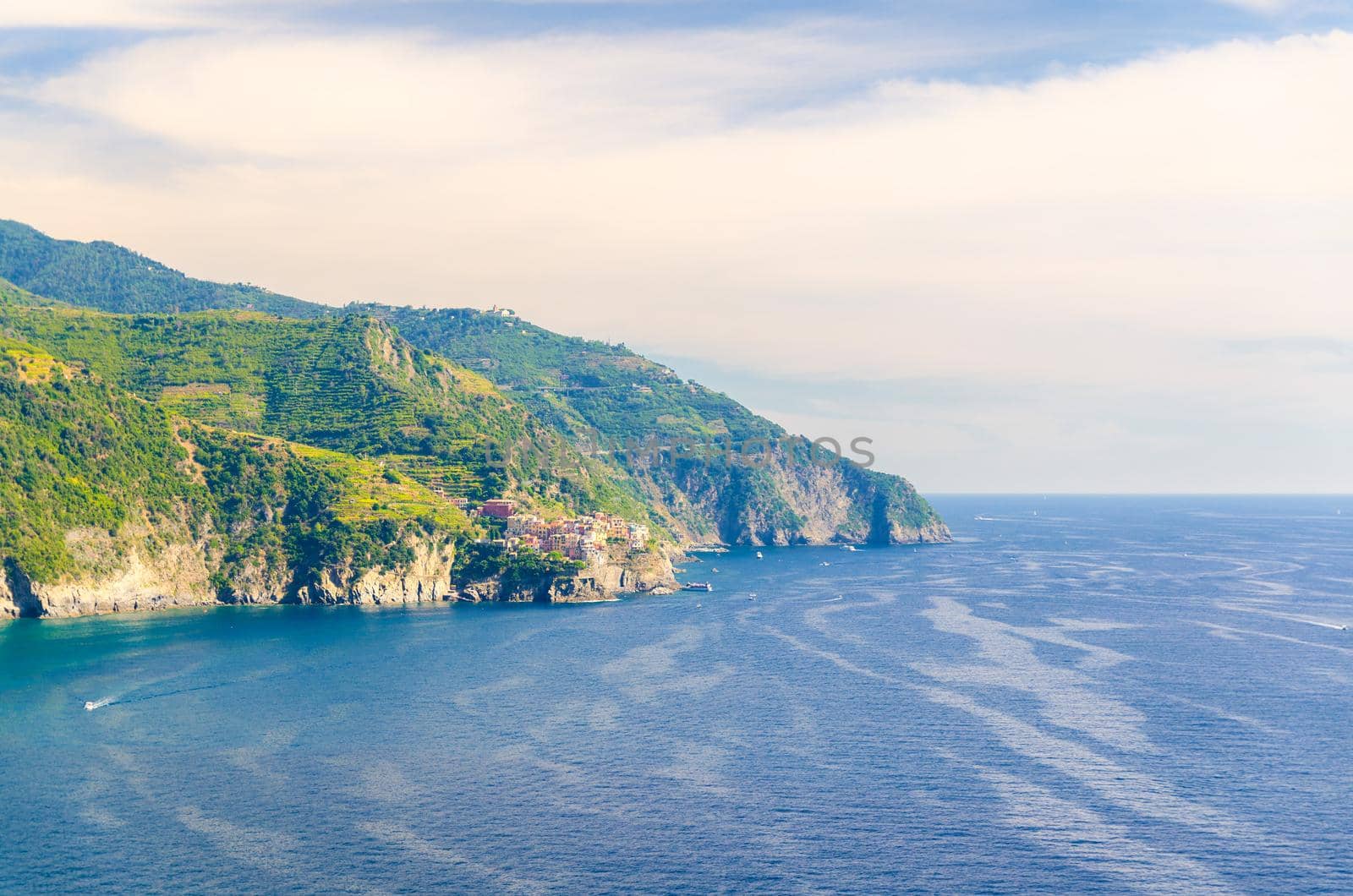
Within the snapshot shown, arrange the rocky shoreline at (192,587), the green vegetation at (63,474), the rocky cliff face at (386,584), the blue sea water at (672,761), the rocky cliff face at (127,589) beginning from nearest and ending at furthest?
the blue sea water at (672,761), the rocky cliff face at (127,589), the rocky shoreline at (192,587), the green vegetation at (63,474), the rocky cliff face at (386,584)

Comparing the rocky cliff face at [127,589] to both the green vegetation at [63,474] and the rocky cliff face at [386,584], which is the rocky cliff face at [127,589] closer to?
the green vegetation at [63,474]

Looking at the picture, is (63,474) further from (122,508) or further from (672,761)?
(672,761)

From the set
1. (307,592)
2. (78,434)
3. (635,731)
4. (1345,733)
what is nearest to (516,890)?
(635,731)

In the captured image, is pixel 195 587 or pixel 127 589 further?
pixel 195 587

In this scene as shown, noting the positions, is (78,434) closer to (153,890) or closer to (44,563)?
(44,563)

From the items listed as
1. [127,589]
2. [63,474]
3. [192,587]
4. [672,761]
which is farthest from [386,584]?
[672,761]

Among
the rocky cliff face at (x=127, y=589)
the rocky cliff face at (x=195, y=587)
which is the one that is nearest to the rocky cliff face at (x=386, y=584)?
the rocky cliff face at (x=195, y=587)

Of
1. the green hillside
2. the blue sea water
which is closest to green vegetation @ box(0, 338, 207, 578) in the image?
the green hillside

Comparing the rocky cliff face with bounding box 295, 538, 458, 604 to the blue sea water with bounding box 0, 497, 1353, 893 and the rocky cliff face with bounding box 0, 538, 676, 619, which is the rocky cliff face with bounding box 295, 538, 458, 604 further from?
the blue sea water with bounding box 0, 497, 1353, 893
